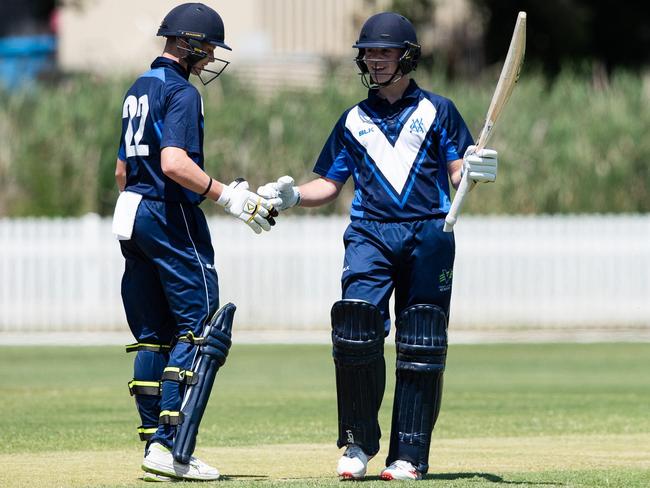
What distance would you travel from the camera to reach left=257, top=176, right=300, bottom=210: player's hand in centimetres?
666

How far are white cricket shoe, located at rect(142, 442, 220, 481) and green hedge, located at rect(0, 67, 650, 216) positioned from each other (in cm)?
1401

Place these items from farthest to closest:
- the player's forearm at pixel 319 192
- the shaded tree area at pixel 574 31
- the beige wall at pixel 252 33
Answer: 1. the shaded tree area at pixel 574 31
2. the beige wall at pixel 252 33
3. the player's forearm at pixel 319 192

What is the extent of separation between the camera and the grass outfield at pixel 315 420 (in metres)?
6.86

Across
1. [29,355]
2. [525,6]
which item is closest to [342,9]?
[525,6]

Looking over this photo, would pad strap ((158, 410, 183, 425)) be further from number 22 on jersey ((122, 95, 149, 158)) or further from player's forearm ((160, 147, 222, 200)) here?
number 22 on jersey ((122, 95, 149, 158))

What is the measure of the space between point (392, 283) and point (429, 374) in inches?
17.5

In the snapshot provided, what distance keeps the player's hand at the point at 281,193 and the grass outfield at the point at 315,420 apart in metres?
1.23

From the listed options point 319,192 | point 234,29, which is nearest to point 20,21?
point 234,29

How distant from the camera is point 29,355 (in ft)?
50.6

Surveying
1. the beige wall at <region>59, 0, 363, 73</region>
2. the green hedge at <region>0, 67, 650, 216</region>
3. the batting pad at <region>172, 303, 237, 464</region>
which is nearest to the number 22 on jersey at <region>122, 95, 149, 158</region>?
the batting pad at <region>172, 303, 237, 464</region>

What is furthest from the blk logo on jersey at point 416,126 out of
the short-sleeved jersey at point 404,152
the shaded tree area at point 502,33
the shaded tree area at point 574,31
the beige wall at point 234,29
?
the shaded tree area at point 574,31

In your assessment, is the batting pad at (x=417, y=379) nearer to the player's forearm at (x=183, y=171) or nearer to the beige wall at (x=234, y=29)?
the player's forearm at (x=183, y=171)

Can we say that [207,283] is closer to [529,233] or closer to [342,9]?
[529,233]

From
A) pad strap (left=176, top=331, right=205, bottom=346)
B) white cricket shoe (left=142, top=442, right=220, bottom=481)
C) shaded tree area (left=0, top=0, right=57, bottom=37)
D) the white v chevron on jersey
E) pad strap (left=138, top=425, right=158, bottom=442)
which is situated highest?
shaded tree area (left=0, top=0, right=57, bottom=37)
